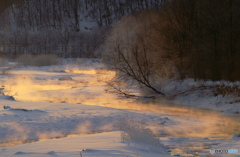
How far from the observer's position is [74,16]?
347 ft

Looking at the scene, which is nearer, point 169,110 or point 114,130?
point 114,130

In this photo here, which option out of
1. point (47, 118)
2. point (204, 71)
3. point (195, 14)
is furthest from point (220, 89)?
point (47, 118)

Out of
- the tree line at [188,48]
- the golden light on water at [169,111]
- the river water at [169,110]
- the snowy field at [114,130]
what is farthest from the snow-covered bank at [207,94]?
the tree line at [188,48]

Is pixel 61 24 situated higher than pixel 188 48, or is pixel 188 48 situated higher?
pixel 61 24

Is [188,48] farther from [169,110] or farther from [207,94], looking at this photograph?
[169,110]

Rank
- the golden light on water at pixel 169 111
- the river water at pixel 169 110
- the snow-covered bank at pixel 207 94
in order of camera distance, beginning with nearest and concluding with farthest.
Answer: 1. the river water at pixel 169 110
2. the golden light on water at pixel 169 111
3. the snow-covered bank at pixel 207 94

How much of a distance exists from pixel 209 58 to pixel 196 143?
15.2 metres

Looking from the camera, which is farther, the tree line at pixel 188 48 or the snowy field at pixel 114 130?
the tree line at pixel 188 48

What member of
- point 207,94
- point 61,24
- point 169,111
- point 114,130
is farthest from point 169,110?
point 61,24

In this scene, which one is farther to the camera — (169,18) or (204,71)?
(169,18)

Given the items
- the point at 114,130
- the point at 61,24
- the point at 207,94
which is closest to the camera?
the point at 114,130

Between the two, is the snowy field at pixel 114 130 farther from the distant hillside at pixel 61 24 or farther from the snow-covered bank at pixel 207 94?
the distant hillside at pixel 61 24

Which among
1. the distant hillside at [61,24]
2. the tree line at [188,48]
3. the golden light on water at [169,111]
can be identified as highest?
the distant hillside at [61,24]

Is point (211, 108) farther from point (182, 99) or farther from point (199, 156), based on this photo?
point (199, 156)
